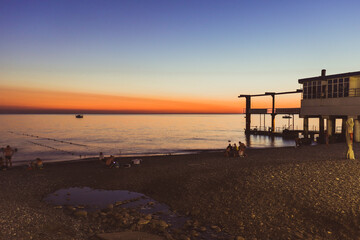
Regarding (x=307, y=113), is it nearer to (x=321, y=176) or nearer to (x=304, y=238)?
(x=321, y=176)

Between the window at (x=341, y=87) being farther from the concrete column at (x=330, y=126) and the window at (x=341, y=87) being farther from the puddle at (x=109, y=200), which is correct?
the puddle at (x=109, y=200)

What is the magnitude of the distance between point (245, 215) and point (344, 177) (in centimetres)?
674

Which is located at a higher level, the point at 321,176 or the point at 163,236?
the point at 321,176

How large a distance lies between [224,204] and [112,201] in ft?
19.0

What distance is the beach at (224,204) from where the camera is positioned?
31.3 feet

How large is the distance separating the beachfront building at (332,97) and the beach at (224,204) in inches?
617

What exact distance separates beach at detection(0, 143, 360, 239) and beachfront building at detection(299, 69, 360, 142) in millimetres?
15671

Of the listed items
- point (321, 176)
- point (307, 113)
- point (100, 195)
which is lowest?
point (100, 195)

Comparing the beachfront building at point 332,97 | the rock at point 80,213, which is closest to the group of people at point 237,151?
the beachfront building at point 332,97

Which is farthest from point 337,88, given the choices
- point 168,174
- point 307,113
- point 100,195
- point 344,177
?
point 100,195

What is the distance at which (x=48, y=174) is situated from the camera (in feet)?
63.8

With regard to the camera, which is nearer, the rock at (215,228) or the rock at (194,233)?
the rock at (194,233)

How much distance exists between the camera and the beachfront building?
2969 cm

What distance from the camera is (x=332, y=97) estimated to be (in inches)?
1249
